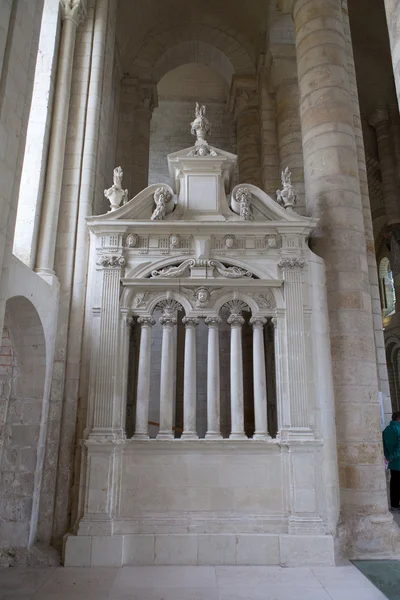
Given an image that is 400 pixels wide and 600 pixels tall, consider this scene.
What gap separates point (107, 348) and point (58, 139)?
3385 millimetres

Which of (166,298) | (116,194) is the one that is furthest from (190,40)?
(166,298)

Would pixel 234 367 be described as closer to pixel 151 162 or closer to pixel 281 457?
pixel 281 457

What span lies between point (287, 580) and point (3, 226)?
4903 mm

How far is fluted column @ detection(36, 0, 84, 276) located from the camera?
689 centimetres

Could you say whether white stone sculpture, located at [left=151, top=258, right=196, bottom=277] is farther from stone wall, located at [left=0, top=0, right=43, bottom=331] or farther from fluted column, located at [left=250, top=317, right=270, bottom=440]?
stone wall, located at [left=0, top=0, right=43, bottom=331]

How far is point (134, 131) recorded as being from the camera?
11883mm

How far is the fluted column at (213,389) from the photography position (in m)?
6.50

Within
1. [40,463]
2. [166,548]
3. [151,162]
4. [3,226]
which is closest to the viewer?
[3,226]

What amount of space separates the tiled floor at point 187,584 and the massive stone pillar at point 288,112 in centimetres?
772

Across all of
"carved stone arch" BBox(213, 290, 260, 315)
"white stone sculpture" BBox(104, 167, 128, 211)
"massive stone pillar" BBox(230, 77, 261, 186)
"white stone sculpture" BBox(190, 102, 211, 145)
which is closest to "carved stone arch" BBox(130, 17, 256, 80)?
"massive stone pillar" BBox(230, 77, 261, 186)

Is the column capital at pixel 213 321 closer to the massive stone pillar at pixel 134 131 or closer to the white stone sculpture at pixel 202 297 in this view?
the white stone sculpture at pixel 202 297

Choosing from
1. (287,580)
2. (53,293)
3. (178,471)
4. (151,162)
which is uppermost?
(151,162)

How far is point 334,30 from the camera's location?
8250 mm

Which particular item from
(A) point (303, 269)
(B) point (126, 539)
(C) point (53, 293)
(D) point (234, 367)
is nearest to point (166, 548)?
(B) point (126, 539)
